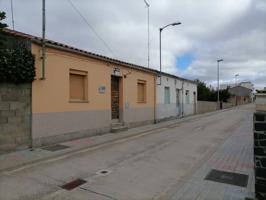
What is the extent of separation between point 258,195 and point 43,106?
23.5 feet

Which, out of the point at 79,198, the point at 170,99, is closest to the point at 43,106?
the point at 79,198

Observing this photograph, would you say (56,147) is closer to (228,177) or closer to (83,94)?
(83,94)

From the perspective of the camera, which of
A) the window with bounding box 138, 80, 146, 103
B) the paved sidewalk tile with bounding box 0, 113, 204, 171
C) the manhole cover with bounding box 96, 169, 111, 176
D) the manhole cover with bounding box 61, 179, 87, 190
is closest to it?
the manhole cover with bounding box 61, 179, 87, 190

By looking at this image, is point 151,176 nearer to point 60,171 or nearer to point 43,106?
point 60,171

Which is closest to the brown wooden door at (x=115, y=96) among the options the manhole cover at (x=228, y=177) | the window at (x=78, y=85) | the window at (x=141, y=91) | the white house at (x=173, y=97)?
the window at (x=78, y=85)

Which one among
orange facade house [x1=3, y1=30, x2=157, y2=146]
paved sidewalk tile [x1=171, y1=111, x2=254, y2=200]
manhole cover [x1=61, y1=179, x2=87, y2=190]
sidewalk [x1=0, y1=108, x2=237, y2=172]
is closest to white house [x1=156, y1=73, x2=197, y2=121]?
orange facade house [x1=3, y1=30, x2=157, y2=146]

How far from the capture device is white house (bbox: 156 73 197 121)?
63.5 ft

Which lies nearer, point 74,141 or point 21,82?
point 21,82

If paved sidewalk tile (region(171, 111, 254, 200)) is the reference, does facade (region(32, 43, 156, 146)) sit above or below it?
above

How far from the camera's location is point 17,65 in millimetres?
8023

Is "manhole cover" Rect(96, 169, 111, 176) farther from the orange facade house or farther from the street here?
the orange facade house

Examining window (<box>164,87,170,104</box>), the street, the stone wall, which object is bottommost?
the street

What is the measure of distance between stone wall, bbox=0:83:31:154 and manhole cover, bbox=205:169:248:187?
19.0 feet

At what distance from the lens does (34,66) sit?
864cm
